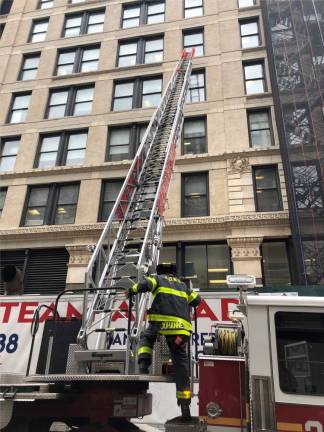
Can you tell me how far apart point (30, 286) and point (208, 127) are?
10.9 m

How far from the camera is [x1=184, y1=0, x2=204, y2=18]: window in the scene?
22.1 metres

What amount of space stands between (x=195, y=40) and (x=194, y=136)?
6.50 m

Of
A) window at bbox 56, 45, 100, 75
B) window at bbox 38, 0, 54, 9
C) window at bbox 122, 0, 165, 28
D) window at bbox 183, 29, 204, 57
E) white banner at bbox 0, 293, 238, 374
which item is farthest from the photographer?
window at bbox 38, 0, 54, 9

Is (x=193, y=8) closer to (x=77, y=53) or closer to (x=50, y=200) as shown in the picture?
(x=77, y=53)

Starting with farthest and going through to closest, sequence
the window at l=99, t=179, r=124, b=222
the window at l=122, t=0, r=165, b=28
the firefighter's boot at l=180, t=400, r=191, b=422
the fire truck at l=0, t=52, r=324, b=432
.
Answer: the window at l=122, t=0, r=165, b=28
the window at l=99, t=179, r=124, b=222
the firefighter's boot at l=180, t=400, r=191, b=422
the fire truck at l=0, t=52, r=324, b=432

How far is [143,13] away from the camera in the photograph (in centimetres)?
2295

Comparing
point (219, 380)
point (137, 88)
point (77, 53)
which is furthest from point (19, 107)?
point (219, 380)

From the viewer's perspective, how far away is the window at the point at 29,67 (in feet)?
74.8

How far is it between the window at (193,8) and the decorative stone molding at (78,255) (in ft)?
49.3

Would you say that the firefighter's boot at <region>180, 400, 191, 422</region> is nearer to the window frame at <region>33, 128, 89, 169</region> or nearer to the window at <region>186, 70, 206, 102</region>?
the window frame at <region>33, 128, 89, 169</region>

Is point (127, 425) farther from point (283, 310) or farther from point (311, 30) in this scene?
point (311, 30)

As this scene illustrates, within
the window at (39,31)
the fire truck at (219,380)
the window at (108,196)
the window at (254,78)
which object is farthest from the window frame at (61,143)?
the fire truck at (219,380)

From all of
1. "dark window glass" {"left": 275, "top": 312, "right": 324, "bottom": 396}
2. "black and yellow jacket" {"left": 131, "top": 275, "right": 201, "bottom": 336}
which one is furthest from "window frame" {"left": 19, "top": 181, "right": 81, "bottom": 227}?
"dark window glass" {"left": 275, "top": 312, "right": 324, "bottom": 396}

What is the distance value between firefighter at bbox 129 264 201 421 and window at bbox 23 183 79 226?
1315 cm
